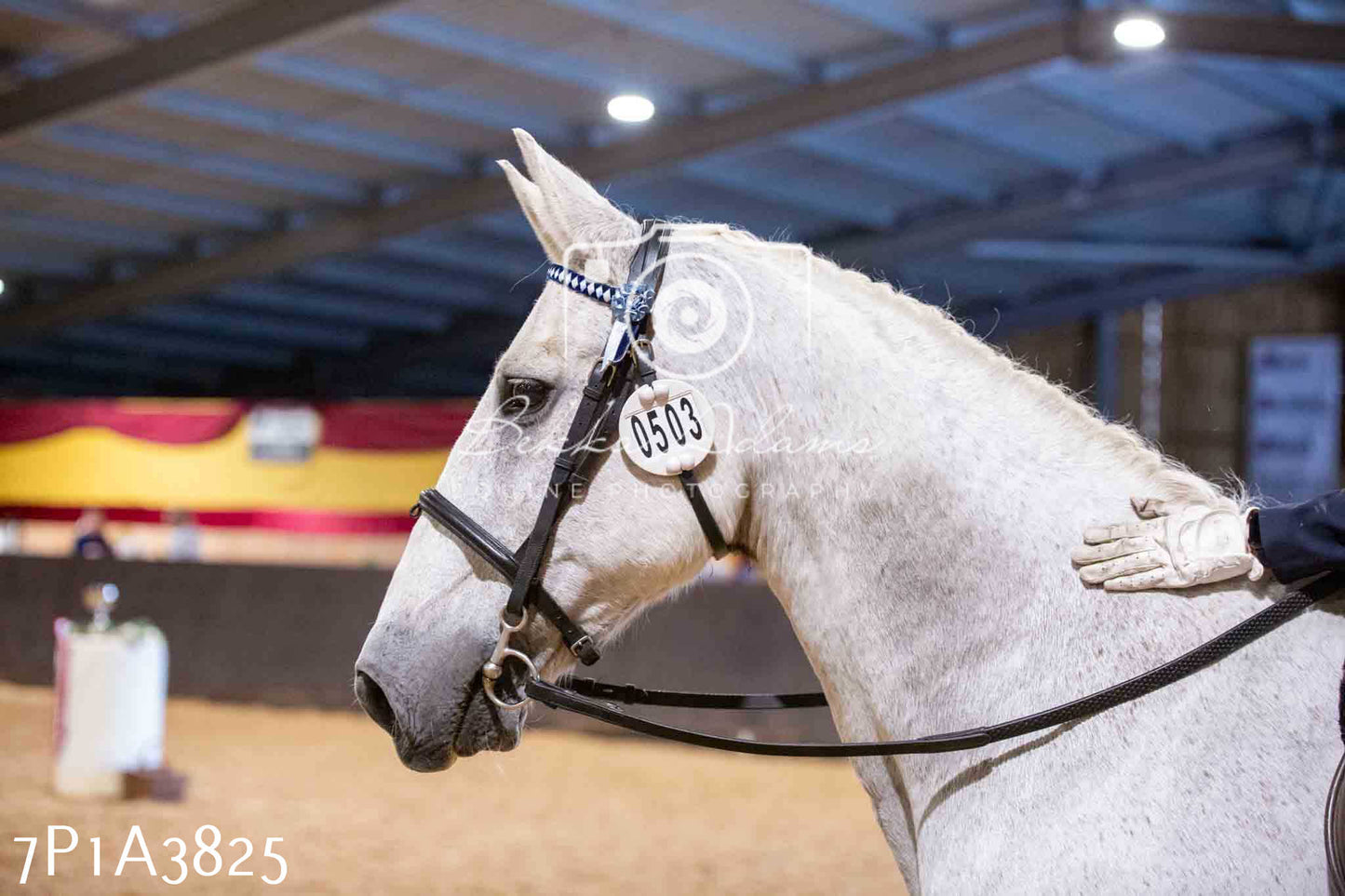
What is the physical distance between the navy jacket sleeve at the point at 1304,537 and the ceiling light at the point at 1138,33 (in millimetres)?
6213

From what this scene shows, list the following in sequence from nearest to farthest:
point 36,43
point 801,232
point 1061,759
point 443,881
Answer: point 1061,759
point 443,881
point 36,43
point 801,232

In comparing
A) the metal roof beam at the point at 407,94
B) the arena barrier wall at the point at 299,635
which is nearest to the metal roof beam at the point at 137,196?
the arena barrier wall at the point at 299,635

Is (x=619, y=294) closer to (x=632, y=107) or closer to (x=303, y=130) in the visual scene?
(x=632, y=107)

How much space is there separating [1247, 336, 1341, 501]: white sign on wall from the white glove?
16795mm

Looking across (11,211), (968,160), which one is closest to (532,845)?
(968,160)

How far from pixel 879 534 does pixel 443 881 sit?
4160 millimetres

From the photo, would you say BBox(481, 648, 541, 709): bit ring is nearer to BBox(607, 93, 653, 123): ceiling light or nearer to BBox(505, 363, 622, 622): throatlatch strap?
BBox(505, 363, 622, 622): throatlatch strap

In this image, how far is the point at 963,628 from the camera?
1.45 meters

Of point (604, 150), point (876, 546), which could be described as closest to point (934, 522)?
point (876, 546)

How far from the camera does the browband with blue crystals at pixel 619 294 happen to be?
1520 mm

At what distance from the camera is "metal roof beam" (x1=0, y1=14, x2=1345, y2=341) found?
22.1ft

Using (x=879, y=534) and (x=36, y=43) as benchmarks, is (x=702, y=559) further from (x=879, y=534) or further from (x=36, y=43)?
(x=36, y=43)

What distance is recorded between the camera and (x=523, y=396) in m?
1.53

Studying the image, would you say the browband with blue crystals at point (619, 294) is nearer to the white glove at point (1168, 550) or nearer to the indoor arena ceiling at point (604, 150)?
the white glove at point (1168, 550)
